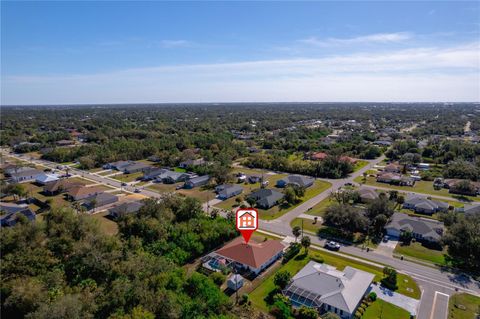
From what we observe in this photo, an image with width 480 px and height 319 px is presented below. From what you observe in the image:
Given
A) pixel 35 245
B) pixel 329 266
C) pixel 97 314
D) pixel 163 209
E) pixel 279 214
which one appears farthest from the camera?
pixel 279 214

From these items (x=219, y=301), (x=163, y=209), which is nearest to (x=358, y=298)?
(x=219, y=301)

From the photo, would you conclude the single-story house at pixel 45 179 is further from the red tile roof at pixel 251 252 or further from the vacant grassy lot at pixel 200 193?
the red tile roof at pixel 251 252

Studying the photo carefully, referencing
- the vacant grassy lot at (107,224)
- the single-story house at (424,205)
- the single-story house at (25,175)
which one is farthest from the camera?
the single-story house at (25,175)

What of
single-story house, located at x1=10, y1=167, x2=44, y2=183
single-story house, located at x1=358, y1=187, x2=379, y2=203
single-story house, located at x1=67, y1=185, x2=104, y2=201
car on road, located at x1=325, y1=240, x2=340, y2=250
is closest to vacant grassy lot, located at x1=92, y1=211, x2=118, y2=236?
single-story house, located at x1=67, y1=185, x2=104, y2=201

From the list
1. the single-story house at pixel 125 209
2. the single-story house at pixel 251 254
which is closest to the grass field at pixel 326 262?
the single-story house at pixel 251 254

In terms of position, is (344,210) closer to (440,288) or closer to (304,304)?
(440,288)

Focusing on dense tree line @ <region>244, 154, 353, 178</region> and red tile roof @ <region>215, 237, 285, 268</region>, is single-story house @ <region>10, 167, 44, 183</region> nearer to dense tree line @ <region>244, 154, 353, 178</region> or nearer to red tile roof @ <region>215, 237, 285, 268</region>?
dense tree line @ <region>244, 154, 353, 178</region>
